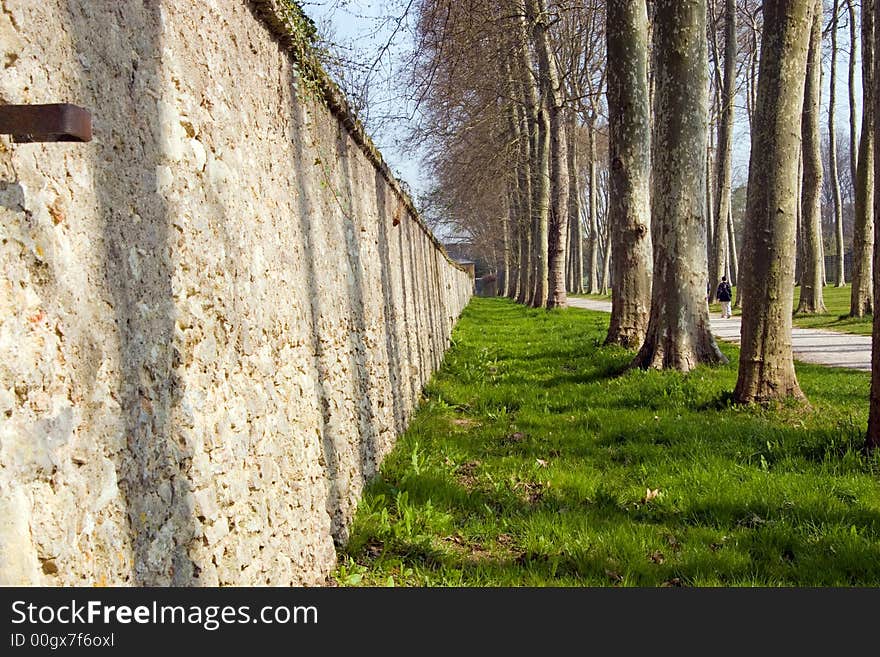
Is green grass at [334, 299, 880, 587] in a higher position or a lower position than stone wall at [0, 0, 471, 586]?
lower

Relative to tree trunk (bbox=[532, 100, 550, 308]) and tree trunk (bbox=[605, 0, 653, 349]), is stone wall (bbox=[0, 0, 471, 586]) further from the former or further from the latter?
tree trunk (bbox=[532, 100, 550, 308])

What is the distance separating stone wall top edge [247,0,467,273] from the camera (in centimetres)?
295

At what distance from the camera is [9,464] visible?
1288 millimetres

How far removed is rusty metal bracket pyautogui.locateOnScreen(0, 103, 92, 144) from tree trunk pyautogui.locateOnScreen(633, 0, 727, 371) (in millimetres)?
7297

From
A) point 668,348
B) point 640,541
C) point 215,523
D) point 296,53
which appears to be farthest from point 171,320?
point 668,348

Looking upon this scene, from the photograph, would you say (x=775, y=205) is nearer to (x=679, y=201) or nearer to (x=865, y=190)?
(x=679, y=201)

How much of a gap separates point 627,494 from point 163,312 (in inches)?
128

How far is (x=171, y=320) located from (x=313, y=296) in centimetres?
150

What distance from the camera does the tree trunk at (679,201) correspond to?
25.0 ft

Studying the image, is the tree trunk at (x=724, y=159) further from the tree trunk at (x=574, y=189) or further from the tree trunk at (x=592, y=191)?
the tree trunk at (x=592, y=191)

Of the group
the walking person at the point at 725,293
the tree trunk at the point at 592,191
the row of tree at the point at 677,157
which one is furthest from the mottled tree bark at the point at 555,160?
the tree trunk at the point at 592,191

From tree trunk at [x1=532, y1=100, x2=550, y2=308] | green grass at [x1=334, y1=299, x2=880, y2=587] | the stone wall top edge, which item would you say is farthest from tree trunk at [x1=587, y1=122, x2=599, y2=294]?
the stone wall top edge

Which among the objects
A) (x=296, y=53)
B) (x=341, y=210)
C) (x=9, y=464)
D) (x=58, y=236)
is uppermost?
(x=296, y=53)

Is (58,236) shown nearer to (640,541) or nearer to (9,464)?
(9,464)
